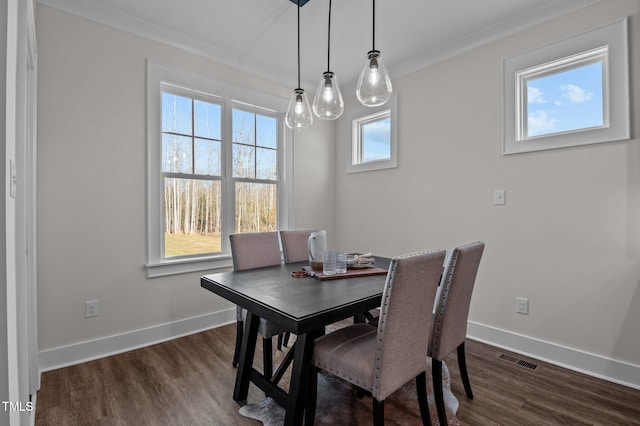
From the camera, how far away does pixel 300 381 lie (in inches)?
59.7

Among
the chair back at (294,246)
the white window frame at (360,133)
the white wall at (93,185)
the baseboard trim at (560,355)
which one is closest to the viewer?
the baseboard trim at (560,355)

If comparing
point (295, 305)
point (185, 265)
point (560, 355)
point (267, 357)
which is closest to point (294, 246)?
point (267, 357)

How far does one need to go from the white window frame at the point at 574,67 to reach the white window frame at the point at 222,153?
228 centimetres

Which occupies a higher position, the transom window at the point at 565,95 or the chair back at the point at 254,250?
the transom window at the point at 565,95

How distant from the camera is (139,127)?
273 centimetres

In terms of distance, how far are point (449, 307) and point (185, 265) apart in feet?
7.70

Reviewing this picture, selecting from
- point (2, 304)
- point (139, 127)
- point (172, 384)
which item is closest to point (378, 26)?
point (139, 127)

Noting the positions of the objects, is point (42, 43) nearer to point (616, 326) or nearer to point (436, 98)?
point (436, 98)

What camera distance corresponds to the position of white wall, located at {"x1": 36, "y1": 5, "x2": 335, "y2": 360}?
7.59 ft

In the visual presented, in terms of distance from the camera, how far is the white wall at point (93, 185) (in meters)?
2.31

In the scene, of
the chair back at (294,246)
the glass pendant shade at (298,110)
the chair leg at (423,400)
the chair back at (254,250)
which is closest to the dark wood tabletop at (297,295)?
the chair back at (254,250)

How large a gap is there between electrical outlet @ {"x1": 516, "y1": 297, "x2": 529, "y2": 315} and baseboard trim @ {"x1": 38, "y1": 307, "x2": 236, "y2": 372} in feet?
8.73

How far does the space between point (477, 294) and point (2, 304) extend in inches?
123

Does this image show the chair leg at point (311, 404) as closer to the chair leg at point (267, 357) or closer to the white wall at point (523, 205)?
the chair leg at point (267, 357)
